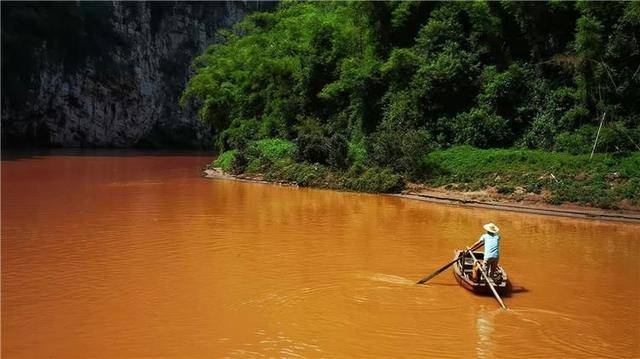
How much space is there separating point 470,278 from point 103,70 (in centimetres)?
6707

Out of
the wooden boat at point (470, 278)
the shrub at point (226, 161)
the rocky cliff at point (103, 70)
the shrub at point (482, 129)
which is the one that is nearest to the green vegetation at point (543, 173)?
the shrub at point (482, 129)

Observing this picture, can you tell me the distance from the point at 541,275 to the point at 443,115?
1706cm

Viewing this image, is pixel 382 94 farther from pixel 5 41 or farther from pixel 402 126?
pixel 5 41

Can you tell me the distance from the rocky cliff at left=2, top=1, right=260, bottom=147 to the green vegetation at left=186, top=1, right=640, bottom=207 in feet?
126

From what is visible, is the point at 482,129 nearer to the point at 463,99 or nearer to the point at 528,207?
the point at 463,99

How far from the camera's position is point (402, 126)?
27969 millimetres

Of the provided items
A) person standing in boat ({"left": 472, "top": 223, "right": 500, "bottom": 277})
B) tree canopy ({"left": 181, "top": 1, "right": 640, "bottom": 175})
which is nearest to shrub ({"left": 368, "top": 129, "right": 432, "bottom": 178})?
tree canopy ({"left": 181, "top": 1, "right": 640, "bottom": 175})

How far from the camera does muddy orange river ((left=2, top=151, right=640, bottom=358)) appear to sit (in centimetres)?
770

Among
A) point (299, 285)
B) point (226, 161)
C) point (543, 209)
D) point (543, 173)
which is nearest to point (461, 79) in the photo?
point (543, 173)

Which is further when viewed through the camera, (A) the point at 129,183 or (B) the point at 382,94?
(B) the point at 382,94

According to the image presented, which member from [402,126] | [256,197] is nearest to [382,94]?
[402,126]

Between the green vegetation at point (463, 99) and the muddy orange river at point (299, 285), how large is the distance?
4382 millimetres

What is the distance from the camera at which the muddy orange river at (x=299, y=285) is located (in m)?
7.70

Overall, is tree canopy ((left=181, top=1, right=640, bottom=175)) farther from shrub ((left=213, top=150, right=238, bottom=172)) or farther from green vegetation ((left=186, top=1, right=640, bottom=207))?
shrub ((left=213, top=150, right=238, bottom=172))
